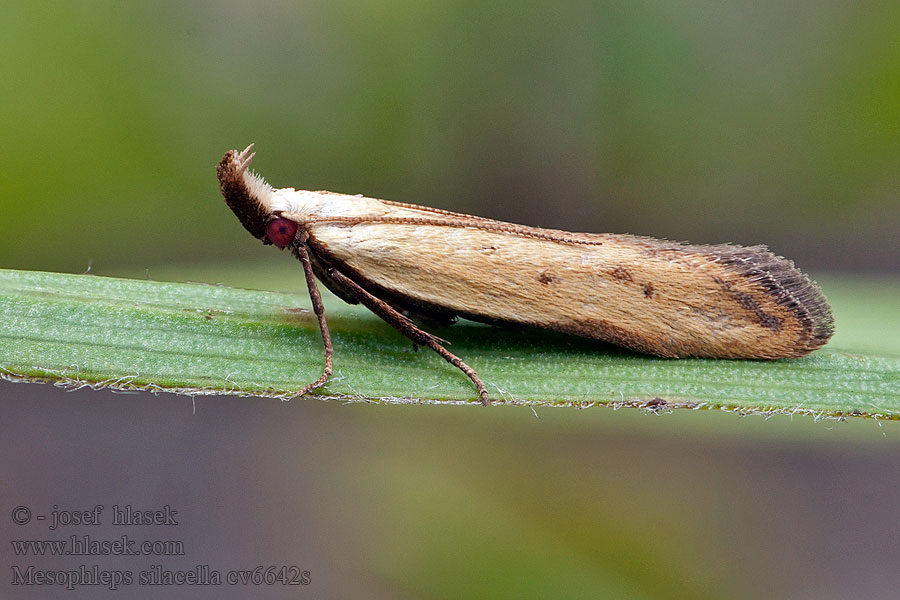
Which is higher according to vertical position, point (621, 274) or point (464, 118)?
point (464, 118)

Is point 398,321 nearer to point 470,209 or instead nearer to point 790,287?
point 790,287

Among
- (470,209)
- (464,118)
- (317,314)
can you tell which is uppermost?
(464,118)

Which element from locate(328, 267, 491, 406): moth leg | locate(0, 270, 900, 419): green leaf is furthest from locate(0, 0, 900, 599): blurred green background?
locate(328, 267, 491, 406): moth leg

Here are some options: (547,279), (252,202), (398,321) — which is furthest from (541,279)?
(252,202)

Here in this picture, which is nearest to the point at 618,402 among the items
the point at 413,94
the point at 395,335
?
the point at 395,335

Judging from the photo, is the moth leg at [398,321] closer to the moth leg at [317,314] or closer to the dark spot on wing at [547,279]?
the moth leg at [317,314]
